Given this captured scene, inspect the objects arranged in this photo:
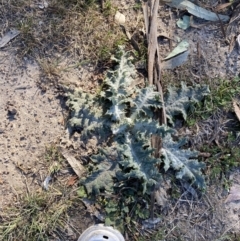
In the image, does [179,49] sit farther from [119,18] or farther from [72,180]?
[72,180]

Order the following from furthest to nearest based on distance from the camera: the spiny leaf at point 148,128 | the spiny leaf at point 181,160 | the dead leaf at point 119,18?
1. the dead leaf at point 119,18
2. the spiny leaf at point 181,160
3. the spiny leaf at point 148,128

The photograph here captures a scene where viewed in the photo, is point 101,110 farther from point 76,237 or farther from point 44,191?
point 76,237

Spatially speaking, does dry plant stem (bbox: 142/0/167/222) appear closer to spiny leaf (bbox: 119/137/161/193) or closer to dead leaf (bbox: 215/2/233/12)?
spiny leaf (bbox: 119/137/161/193)

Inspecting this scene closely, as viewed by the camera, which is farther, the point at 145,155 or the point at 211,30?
the point at 211,30

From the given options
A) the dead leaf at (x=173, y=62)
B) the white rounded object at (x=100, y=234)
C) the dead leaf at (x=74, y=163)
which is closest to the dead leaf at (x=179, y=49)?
the dead leaf at (x=173, y=62)

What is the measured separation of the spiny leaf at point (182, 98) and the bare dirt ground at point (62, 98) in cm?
9

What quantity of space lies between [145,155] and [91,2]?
3.18ft

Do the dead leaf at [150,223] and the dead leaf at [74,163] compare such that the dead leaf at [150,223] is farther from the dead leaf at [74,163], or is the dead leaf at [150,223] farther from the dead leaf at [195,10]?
the dead leaf at [195,10]

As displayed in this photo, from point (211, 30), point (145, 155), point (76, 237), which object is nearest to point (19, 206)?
point (76, 237)

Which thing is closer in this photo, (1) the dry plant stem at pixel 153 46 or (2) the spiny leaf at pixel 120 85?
(2) the spiny leaf at pixel 120 85

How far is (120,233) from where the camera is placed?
8.44 feet

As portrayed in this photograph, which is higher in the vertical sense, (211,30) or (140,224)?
(211,30)

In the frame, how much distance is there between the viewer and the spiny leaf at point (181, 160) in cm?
255

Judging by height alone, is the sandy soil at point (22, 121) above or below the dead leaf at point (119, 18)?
below
